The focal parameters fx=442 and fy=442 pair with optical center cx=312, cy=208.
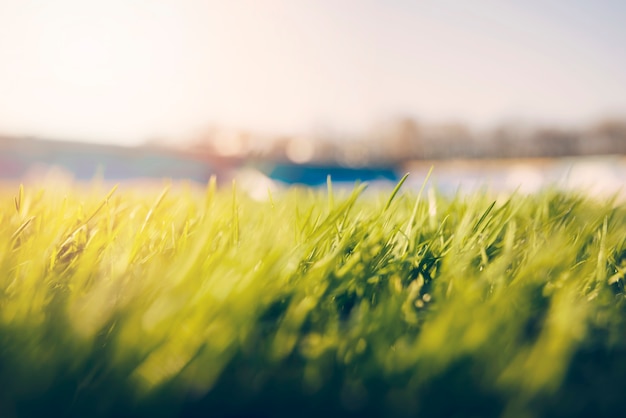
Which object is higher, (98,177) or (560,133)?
(560,133)

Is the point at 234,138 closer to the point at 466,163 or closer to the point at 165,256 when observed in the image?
the point at 466,163

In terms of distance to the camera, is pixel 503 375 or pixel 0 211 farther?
pixel 0 211

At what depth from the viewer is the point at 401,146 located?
43375 mm

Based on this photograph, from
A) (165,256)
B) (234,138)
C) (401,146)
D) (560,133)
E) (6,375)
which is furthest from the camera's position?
(234,138)

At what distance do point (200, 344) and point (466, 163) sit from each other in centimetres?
2834

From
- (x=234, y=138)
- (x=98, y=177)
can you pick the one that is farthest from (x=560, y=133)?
(x=98, y=177)

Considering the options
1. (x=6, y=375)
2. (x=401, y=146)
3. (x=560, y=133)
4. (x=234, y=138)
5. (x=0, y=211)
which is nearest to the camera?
(x=6, y=375)

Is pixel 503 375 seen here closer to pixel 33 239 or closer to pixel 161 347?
pixel 161 347

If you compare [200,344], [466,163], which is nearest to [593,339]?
[200,344]

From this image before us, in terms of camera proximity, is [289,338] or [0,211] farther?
[0,211]

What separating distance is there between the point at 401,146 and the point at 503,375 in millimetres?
44229

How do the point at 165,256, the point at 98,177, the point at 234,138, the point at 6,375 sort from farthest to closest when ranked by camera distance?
1. the point at 234,138
2. the point at 98,177
3. the point at 165,256
4. the point at 6,375

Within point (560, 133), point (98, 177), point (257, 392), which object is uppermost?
point (560, 133)

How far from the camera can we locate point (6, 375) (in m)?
0.42
